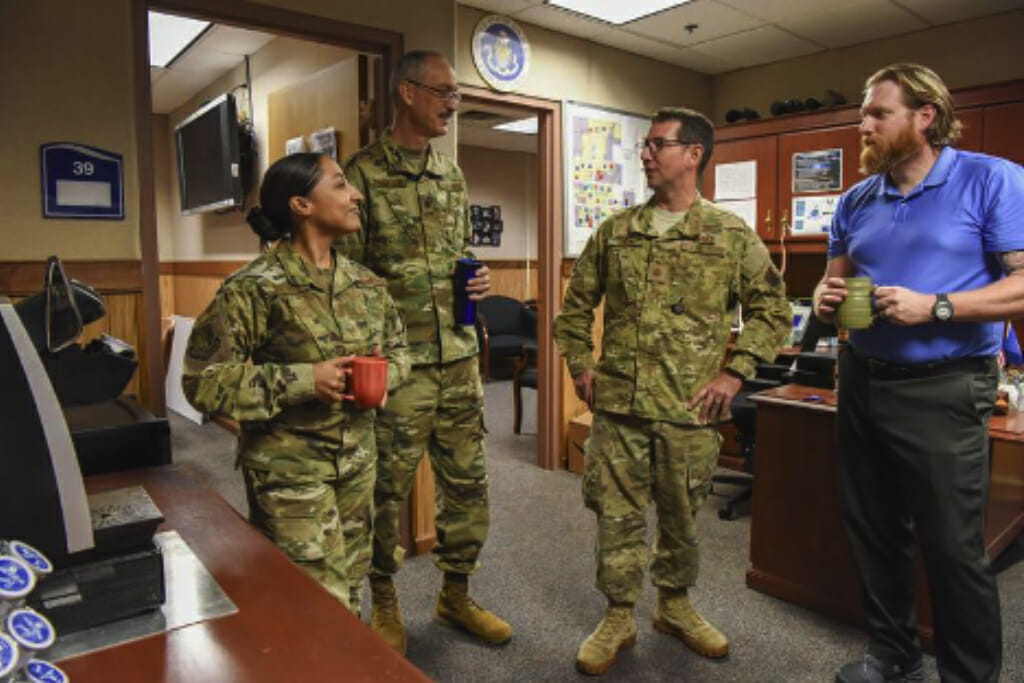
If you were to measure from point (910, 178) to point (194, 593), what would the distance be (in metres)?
1.82

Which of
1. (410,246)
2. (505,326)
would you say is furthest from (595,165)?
(505,326)

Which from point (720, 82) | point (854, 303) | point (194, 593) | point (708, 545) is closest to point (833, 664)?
point (708, 545)

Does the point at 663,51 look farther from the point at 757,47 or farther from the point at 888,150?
the point at 888,150

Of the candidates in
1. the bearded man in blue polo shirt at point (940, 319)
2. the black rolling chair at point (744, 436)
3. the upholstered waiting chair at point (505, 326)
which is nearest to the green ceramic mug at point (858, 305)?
the bearded man in blue polo shirt at point (940, 319)

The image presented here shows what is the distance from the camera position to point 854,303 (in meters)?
1.69

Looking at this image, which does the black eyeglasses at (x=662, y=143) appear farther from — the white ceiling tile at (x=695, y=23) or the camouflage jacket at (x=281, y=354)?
the white ceiling tile at (x=695, y=23)

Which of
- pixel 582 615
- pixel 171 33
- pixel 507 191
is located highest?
pixel 171 33

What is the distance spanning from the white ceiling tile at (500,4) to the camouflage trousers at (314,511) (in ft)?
8.63

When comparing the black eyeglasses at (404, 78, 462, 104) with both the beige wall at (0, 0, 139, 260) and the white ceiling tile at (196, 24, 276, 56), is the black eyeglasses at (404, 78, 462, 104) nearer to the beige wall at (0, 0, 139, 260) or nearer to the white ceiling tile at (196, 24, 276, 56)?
the beige wall at (0, 0, 139, 260)

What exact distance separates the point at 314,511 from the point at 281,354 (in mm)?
355

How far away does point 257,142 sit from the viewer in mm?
4531

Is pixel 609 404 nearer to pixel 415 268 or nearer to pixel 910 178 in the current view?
pixel 415 268

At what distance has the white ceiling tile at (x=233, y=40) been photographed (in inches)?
166

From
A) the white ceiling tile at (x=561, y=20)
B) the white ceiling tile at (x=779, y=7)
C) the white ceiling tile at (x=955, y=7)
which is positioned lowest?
the white ceiling tile at (x=955, y=7)
